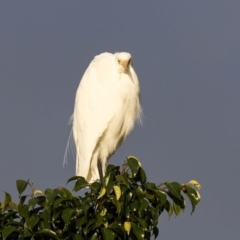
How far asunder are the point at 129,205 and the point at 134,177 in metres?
0.21

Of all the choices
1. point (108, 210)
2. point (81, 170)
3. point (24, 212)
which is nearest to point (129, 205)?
point (108, 210)

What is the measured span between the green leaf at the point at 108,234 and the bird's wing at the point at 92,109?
11.2ft

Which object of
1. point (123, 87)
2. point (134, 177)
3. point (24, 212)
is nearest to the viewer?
point (24, 212)

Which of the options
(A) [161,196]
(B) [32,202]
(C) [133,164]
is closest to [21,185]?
(B) [32,202]

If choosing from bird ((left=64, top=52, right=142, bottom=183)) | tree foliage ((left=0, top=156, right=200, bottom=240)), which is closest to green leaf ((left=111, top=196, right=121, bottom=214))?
tree foliage ((left=0, top=156, right=200, bottom=240))

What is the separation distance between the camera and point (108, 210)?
16.3ft

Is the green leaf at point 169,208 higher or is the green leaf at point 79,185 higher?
the green leaf at point 79,185

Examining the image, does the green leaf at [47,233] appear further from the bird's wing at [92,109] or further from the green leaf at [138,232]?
the bird's wing at [92,109]

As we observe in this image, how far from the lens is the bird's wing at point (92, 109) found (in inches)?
322

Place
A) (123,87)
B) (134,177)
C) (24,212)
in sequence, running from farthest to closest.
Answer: (123,87) < (134,177) < (24,212)

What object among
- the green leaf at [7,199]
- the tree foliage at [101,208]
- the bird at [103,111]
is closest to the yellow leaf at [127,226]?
the tree foliage at [101,208]

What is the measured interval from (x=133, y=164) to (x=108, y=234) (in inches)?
22.6

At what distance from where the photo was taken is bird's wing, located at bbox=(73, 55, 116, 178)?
818cm

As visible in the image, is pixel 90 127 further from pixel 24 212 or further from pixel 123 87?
pixel 24 212
